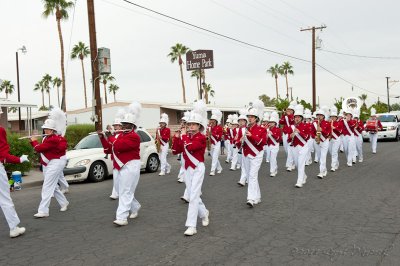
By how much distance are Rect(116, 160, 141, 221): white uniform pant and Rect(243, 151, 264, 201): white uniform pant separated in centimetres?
225

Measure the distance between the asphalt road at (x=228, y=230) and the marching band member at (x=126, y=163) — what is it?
12.7 inches

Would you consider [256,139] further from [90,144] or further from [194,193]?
[90,144]

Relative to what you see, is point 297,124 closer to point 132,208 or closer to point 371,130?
point 132,208

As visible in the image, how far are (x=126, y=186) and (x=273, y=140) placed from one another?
7965mm

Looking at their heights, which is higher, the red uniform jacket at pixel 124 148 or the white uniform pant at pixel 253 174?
the red uniform jacket at pixel 124 148

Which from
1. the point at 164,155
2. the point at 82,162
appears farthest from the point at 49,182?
the point at 164,155

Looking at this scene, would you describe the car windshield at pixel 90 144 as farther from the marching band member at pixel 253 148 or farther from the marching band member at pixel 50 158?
the marching band member at pixel 253 148

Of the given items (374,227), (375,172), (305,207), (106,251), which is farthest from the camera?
(375,172)

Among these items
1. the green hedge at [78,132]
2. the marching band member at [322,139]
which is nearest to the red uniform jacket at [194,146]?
the marching band member at [322,139]

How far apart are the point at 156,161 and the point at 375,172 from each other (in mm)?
6984

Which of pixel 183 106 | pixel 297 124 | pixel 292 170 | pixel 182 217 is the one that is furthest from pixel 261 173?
pixel 183 106

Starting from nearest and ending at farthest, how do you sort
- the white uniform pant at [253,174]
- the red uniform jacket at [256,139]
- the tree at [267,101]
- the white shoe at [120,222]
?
the white shoe at [120,222], the white uniform pant at [253,174], the red uniform jacket at [256,139], the tree at [267,101]

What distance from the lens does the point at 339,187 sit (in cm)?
1055

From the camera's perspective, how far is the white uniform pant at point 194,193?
6449 millimetres
